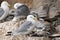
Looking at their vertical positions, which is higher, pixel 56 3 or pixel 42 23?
pixel 56 3

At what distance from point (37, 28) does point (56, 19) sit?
2.01 ft

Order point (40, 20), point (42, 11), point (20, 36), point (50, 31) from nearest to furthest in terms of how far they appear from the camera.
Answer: point (20, 36) → point (50, 31) → point (40, 20) → point (42, 11)

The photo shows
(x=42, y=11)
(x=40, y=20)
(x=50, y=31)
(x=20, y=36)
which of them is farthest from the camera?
(x=42, y=11)

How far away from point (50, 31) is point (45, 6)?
2.68 feet

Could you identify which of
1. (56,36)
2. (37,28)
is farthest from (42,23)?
(56,36)

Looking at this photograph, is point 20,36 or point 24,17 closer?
point 20,36

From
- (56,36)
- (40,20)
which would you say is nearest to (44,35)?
(56,36)

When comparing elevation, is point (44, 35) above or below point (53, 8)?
below

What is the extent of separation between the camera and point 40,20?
4.52 meters

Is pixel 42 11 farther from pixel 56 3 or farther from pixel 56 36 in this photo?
pixel 56 36

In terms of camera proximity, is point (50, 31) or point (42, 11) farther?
point (42, 11)

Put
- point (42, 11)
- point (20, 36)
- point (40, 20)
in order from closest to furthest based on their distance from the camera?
point (20, 36)
point (40, 20)
point (42, 11)

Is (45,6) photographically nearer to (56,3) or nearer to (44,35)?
(56,3)

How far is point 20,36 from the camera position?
12.7 ft
